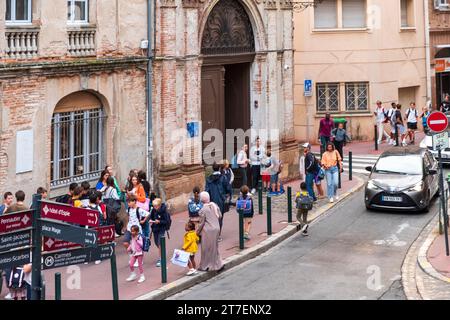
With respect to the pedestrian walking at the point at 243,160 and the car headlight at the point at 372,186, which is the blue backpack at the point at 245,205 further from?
the pedestrian walking at the point at 243,160

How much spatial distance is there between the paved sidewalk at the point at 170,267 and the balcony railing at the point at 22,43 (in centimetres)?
450

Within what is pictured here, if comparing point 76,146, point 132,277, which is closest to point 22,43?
point 76,146

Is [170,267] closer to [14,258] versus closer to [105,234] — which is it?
[105,234]

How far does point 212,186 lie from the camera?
16578mm

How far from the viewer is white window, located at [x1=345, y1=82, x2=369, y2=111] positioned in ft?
107

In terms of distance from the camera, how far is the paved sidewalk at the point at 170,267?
42.3 feet

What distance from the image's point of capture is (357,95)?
→ 32531 mm

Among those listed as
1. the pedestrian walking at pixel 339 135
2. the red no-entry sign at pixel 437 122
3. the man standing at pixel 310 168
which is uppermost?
the pedestrian walking at pixel 339 135

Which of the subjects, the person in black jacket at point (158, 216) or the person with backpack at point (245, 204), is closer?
the person in black jacket at point (158, 216)

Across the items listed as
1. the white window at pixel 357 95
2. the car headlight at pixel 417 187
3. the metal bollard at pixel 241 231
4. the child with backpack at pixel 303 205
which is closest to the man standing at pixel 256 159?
the child with backpack at pixel 303 205

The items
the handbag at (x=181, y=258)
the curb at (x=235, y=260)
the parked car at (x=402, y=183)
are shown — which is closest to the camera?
the curb at (x=235, y=260)

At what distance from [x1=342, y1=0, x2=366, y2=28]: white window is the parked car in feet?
44.1
